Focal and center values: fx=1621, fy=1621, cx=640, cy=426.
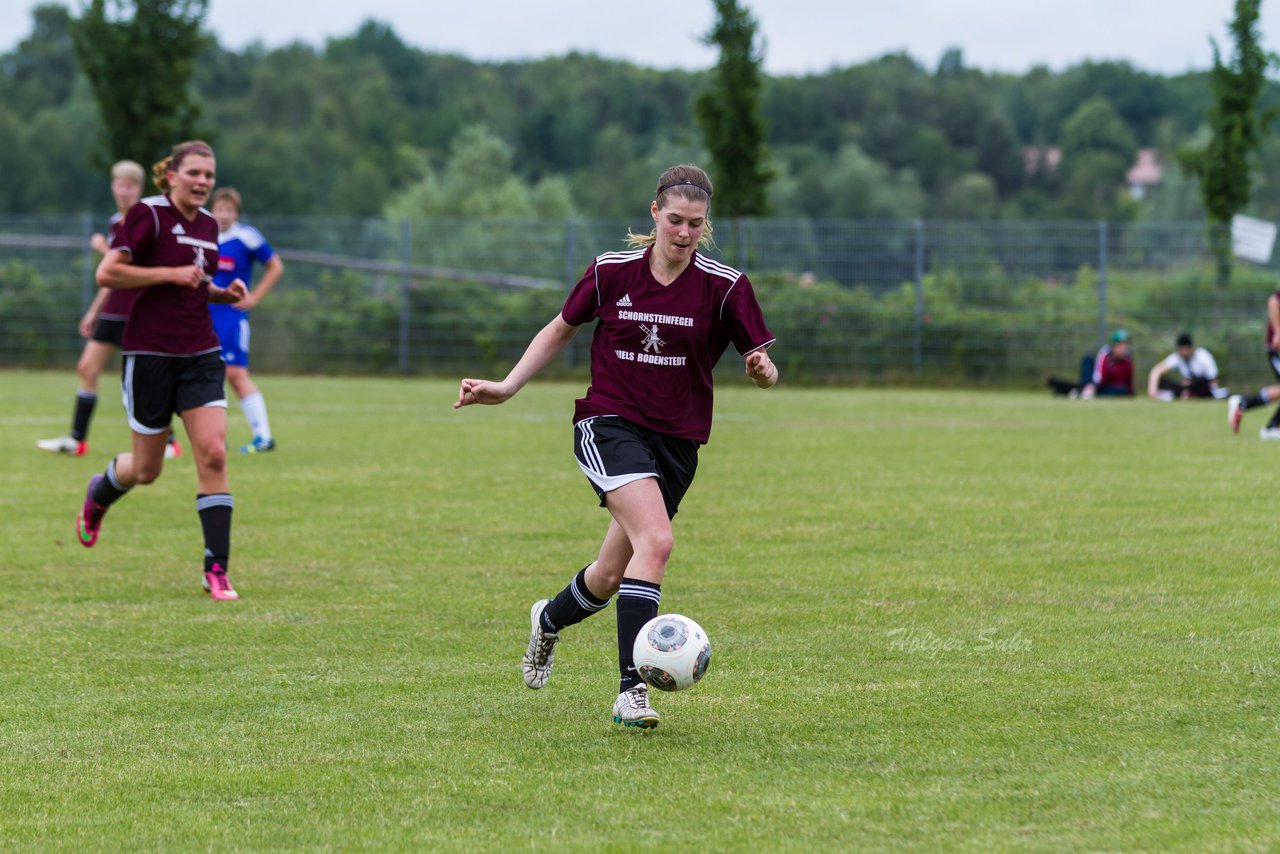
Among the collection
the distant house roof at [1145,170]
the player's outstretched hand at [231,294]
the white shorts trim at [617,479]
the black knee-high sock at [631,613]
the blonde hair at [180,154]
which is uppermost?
the distant house roof at [1145,170]

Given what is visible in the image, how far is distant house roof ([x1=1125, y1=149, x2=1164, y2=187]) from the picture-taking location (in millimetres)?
132000

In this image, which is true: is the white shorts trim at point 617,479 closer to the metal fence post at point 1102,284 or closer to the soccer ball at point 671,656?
the soccer ball at point 671,656

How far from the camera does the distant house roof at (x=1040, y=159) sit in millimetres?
139125

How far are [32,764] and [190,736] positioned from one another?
50cm

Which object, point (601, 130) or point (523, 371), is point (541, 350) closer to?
point (523, 371)

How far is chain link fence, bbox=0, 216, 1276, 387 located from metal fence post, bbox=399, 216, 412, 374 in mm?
27

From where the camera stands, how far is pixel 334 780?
4625mm

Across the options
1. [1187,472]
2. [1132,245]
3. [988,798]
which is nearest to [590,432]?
[988,798]

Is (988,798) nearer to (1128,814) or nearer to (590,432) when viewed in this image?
(1128,814)

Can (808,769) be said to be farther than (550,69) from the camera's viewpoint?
No

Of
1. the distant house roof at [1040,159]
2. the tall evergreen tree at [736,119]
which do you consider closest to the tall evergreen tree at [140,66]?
the tall evergreen tree at [736,119]

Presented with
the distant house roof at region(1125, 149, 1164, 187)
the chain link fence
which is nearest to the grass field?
the chain link fence

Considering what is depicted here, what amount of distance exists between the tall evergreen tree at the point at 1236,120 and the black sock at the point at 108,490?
907 inches

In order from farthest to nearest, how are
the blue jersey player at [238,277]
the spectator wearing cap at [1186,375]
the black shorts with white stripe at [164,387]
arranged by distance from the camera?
1. the spectator wearing cap at [1186,375]
2. the blue jersey player at [238,277]
3. the black shorts with white stripe at [164,387]
